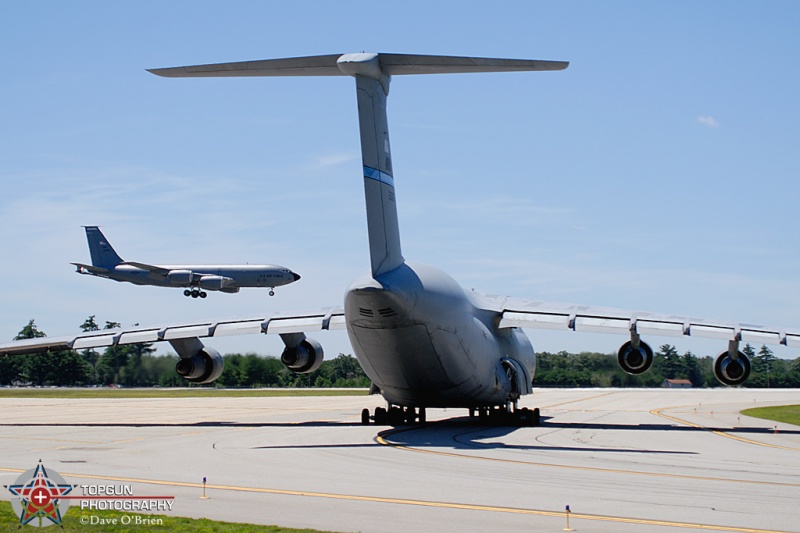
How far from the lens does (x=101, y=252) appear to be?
7969 cm

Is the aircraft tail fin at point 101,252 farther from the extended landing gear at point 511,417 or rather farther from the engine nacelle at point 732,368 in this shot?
the engine nacelle at point 732,368

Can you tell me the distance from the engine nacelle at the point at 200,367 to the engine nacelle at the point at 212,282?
152 feet

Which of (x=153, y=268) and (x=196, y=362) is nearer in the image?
(x=196, y=362)

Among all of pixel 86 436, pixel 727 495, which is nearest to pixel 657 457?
pixel 727 495

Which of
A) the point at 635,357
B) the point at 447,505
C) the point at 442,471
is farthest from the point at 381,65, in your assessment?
the point at 635,357

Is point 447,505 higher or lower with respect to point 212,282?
lower

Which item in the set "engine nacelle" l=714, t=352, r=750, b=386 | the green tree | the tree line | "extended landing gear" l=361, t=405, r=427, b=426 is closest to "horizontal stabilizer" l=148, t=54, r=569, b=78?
"engine nacelle" l=714, t=352, r=750, b=386

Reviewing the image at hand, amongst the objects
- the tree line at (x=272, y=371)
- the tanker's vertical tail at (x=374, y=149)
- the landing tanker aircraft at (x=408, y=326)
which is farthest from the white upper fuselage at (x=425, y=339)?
the tree line at (x=272, y=371)

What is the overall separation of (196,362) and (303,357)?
3315 mm

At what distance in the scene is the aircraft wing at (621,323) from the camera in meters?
23.2

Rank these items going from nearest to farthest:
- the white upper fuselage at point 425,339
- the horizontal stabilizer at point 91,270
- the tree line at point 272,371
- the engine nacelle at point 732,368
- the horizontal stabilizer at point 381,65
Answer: the horizontal stabilizer at point 381,65
the white upper fuselage at point 425,339
the engine nacelle at point 732,368
the tree line at point 272,371
the horizontal stabilizer at point 91,270

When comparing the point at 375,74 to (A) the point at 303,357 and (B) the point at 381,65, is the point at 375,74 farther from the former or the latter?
(A) the point at 303,357

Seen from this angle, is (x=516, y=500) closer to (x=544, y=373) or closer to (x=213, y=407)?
(x=213, y=407)

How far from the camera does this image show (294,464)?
17.1 metres
